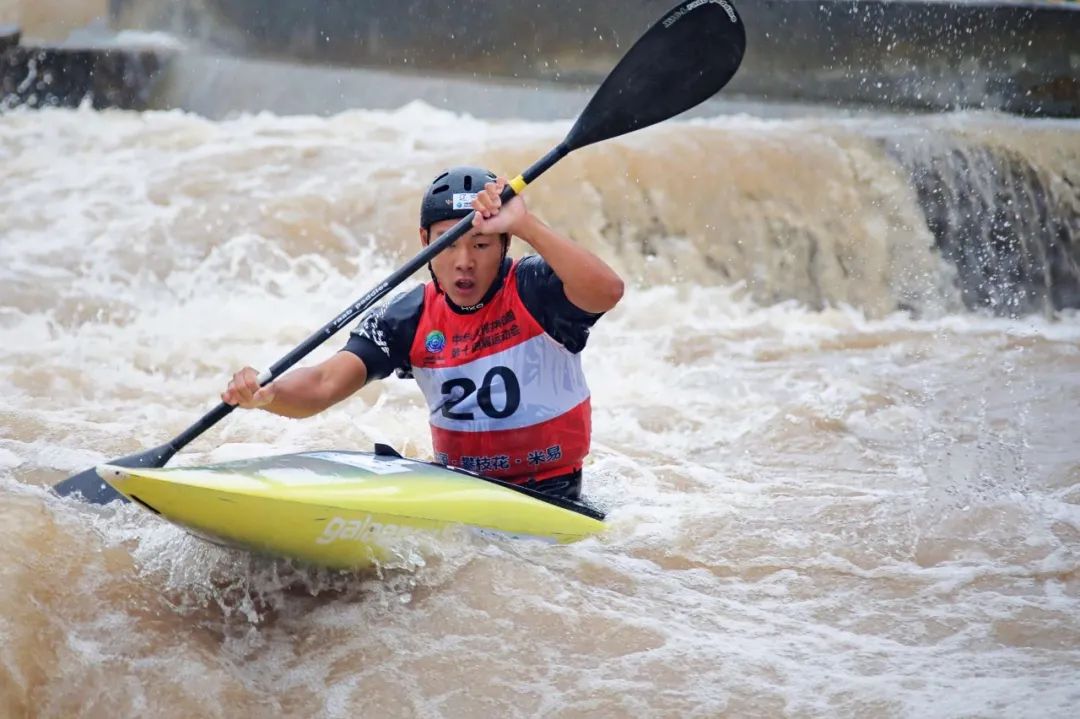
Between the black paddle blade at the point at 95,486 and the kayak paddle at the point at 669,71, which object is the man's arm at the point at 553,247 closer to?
the kayak paddle at the point at 669,71

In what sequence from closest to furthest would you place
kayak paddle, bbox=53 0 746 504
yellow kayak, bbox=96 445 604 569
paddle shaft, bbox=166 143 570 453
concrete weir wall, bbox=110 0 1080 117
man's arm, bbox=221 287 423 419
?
1. yellow kayak, bbox=96 445 604 569
2. paddle shaft, bbox=166 143 570 453
3. man's arm, bbox=221 287 423 419
4. kayak paddle, bbox=53 0 746 504
5. concrete weir wall, bbox=110 0 1080 117

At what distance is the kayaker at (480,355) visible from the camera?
312cm

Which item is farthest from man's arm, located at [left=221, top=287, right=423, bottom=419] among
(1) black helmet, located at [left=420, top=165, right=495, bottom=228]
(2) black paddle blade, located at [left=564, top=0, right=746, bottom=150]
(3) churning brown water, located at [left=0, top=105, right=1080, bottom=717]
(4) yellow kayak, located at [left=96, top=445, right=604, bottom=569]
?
(2) black paddle blade, located at [left=564, top=0, right=746, bottom=150]

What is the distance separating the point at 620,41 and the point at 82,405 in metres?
5.75

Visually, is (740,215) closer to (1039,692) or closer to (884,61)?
(884,61)

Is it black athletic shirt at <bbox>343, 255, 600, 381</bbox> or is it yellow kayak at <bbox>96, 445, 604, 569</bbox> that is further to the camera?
black athletic shirt at <bbox>343, 255, 600, 381</bbox>

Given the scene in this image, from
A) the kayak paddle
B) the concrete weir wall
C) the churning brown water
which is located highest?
the concrete weir wall

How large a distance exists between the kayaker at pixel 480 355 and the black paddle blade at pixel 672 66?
60 centimetres

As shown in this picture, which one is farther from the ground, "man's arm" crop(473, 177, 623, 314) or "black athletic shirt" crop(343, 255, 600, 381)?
"man's arm" crop(473, 177, 623, 314)

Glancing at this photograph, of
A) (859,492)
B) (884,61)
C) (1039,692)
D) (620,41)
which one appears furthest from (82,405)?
(884,61)

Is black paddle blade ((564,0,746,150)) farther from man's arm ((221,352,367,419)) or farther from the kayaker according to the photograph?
man's arm ((221,352,367,419))

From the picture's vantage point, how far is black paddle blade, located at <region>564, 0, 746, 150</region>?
3590mm

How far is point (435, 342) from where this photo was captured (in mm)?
3227

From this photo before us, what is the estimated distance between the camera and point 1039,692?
277cm
